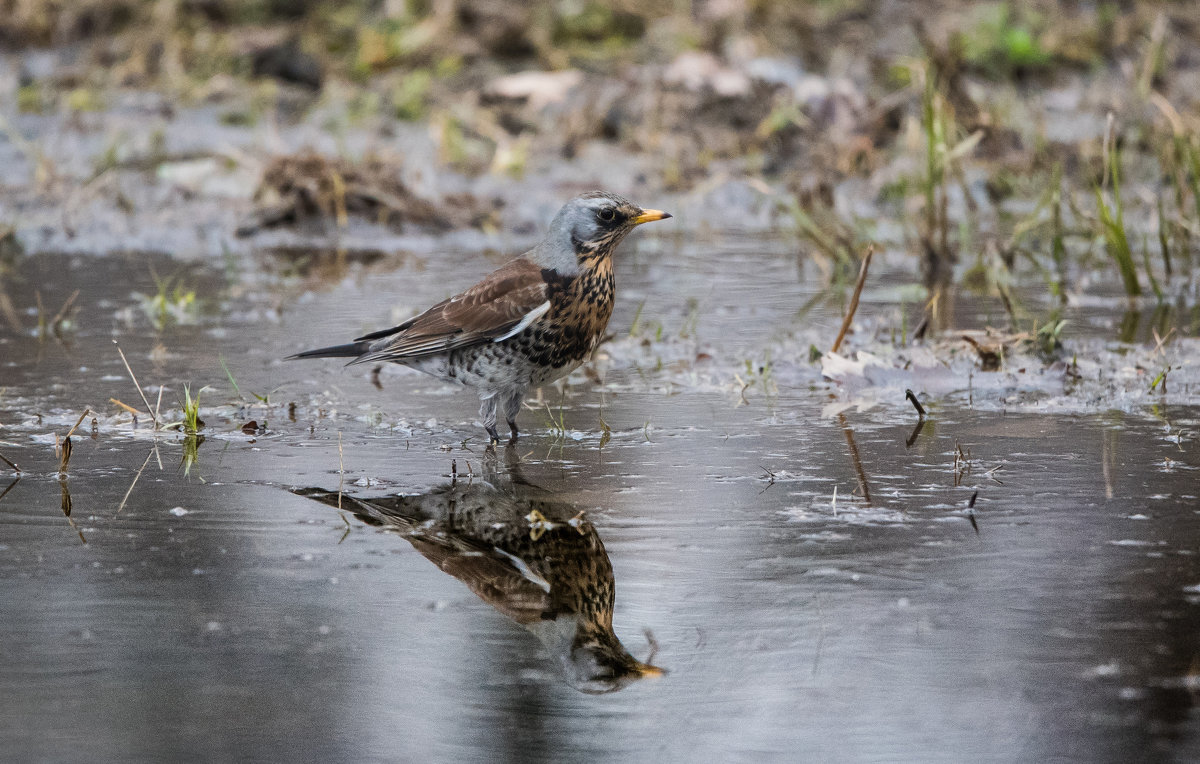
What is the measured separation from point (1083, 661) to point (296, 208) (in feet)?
23.7

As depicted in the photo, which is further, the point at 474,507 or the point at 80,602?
the point at 474,507

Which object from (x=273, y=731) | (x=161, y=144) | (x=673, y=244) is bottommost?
→ (x=273, y=731)

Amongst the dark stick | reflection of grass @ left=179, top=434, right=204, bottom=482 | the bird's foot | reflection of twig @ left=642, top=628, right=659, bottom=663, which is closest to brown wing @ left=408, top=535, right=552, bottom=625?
reflection of twig @ left=642, top=628, right=659, bottom=663

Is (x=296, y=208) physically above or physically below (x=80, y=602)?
above

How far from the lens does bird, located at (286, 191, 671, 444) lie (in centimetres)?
488

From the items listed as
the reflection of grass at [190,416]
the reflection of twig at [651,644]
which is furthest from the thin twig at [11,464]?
the reflection of twig at [651,644]

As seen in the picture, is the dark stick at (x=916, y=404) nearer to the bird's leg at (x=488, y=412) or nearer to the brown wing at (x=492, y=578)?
the bird's leg at (x=488, y=412)

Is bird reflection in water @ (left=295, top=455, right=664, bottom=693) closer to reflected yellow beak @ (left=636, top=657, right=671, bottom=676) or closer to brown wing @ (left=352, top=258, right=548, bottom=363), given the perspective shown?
reflected yellow beak @ (left=636, top=657, right=671, bottom=676)

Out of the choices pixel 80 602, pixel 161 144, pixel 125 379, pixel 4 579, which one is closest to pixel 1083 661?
pixel 80 602

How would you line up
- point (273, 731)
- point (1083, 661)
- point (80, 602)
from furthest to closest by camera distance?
point (80, 602), point (1083, 661), point (273, 731)

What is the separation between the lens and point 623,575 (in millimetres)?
3398

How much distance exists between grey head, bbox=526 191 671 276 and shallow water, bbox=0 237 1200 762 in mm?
531

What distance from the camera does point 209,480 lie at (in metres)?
4.23

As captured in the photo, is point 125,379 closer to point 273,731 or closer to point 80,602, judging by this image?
point 80,602
